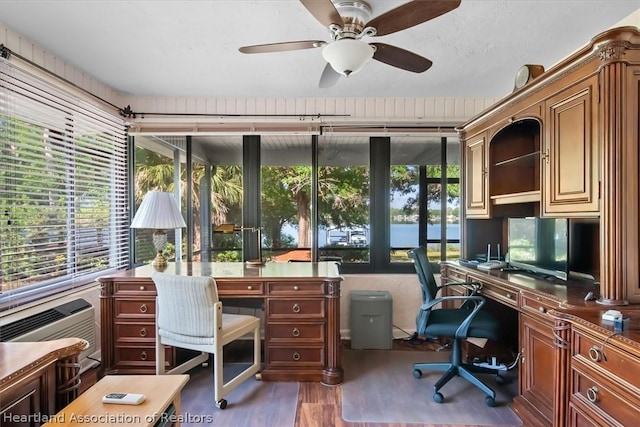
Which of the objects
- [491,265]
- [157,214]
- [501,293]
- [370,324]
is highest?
[157,214]

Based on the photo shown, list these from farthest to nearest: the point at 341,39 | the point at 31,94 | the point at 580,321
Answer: the point at 31,94 < the point at 341,39 < the point at 580,321

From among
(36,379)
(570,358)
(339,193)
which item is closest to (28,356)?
(36,379)

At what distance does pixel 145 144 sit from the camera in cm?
348

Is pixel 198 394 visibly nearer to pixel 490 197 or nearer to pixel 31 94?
pixel 31 94

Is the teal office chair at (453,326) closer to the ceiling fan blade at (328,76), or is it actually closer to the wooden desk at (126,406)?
the ceiling fan blade at (328,76)

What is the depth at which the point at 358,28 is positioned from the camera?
5.65ft

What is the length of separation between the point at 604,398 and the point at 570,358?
0.70 feet

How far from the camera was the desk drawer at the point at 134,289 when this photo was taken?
2.53m

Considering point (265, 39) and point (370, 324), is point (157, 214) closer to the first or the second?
point (265, 39)

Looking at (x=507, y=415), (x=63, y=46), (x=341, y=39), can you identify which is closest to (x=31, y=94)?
(x=63, y=46)

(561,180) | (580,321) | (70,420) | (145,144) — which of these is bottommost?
(70,420)

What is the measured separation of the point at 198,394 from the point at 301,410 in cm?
77

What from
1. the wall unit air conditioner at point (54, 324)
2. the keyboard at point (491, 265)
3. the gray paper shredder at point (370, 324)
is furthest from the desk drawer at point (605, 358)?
the wall unit air conditioner at point (54, 324)

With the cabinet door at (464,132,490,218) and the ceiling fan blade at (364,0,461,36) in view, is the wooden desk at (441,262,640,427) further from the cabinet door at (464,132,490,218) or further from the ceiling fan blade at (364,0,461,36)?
the ceiling fan blade at (364,0,461,36)
